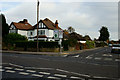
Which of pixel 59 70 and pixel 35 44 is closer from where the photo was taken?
pixel 59 70

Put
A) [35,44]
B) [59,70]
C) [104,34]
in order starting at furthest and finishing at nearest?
[104,34], [35,44], [59,70]

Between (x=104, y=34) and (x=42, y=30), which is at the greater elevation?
(x=104, y=34)

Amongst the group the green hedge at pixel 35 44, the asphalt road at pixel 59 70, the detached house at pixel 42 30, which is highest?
the detached house at pixel 42 30

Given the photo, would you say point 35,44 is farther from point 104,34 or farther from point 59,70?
point 104,34

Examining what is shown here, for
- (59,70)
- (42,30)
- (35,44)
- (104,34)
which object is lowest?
(59,70)

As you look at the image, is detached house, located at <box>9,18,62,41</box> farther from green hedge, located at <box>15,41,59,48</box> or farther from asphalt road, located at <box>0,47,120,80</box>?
asphalt road, located at <box>0,47,120,80</box>

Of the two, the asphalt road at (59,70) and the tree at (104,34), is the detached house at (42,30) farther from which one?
the tree at (104,34)

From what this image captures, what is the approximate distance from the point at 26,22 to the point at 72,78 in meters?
51.0

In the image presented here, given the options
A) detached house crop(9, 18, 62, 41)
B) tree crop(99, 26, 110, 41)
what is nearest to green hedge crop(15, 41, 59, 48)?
detached house crop(9, 18, 62, 41)

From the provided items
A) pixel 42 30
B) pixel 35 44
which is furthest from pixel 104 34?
pixel 35 44

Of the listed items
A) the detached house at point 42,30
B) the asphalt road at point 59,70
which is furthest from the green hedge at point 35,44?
the asphalt road at point 59,70

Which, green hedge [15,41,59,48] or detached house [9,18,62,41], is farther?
detached house [9,18,62,41]

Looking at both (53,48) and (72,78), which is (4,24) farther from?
(72,78)

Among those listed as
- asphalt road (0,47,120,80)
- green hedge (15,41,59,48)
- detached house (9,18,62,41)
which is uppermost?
detached house (9,18,62,41)
